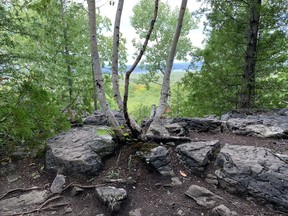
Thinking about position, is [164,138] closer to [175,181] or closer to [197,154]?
[197,154]

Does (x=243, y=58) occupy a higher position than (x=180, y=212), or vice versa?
(x=243, y=58)

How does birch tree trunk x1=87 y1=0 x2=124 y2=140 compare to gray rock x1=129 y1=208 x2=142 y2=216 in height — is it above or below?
above

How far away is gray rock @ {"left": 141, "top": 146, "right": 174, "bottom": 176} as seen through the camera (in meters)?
3.37

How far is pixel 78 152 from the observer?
3.60 metres

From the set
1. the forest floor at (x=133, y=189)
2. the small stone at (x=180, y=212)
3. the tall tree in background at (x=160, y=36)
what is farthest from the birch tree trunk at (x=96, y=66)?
the tall tree in background at (x=160, y=36)

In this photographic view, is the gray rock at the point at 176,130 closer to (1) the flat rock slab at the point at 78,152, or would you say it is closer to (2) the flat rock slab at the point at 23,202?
(1) the flat rock slab at the point at 78,152

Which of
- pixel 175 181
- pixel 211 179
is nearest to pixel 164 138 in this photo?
pixel 175 181

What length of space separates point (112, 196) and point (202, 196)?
1243mm

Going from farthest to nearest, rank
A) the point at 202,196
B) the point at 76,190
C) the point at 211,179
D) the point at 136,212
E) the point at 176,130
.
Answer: the point at 176,130
the point at 211,179
the point at 76,190
the point at 202,196
the point at 136,212

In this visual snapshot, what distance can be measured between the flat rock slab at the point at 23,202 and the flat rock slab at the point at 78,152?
446 mm

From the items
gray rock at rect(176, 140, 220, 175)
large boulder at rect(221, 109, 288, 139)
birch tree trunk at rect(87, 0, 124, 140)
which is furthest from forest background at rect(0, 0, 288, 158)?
gray rock at rect(176, 140, 220, 175)

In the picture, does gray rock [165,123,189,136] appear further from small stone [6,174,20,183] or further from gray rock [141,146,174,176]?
small stone [6,174,20,183]

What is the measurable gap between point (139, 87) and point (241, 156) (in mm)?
18569

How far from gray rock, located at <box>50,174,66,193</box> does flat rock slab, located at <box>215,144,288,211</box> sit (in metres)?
2.40
